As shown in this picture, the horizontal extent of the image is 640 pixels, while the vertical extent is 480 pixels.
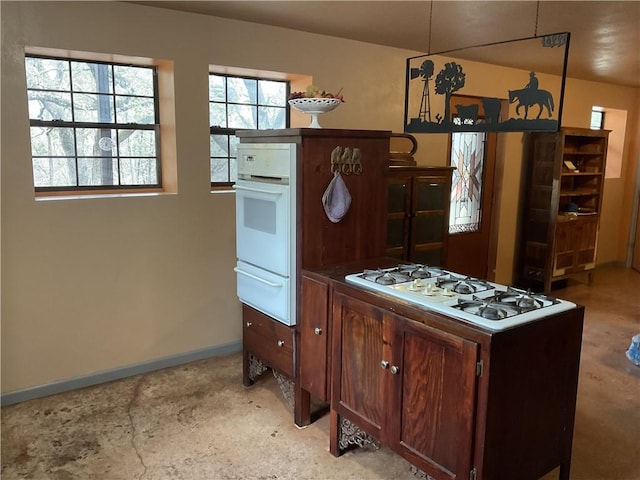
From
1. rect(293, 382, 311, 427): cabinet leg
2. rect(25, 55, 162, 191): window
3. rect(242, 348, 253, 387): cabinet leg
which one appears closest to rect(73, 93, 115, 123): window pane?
rect(25, 55, 162, 191): window

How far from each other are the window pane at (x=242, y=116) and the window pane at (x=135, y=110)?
0.55 metres

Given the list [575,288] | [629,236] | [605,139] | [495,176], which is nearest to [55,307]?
[495,176]

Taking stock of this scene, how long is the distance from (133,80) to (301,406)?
2.26 m

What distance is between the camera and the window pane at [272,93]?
12.4 feet

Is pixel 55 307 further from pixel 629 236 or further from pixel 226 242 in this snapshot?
pixel 629 236

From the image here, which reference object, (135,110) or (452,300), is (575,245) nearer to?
(452,300)

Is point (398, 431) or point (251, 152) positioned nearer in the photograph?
point (398, 431)

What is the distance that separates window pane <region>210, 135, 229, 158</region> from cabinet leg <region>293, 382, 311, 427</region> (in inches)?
68.3

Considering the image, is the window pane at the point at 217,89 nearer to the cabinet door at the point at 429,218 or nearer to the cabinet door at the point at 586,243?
the cabinet door at the point at 429,218

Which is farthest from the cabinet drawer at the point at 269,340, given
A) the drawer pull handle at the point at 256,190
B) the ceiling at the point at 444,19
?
the ceiling at the point at 444,19

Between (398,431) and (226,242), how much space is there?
1936 millimetres

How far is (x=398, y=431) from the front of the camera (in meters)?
2.13

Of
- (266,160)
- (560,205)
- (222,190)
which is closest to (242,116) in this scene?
(222,190)

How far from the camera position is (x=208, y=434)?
2.70 m
